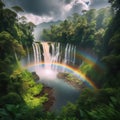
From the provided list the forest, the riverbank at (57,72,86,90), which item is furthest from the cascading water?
the forest

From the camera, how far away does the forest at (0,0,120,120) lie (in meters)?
4.40

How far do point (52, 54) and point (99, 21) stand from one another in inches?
606

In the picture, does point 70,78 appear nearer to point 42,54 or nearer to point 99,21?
point 42,54

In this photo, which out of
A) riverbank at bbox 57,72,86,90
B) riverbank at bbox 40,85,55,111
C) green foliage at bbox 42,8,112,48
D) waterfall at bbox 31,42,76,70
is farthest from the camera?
green foliage at bbox 42,8,112,48

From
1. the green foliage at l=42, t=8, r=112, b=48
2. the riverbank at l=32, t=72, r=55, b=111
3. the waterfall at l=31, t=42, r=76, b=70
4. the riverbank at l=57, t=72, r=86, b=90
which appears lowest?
the riverbank at l=57, t=72, r=86, b=90

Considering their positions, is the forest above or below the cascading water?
above

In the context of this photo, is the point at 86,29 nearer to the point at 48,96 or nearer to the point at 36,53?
the point at 36,53

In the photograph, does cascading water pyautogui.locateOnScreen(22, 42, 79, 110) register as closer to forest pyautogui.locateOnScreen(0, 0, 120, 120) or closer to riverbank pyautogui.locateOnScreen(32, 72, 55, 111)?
forest pyautogui.locateOnScreen(0, 0, 120, 120)

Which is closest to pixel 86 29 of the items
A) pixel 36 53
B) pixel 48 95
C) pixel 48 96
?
pixel 36 53

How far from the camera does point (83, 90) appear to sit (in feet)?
46.2

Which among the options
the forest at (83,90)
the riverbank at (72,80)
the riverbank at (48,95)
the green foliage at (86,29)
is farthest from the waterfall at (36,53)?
the riverbank at (48,95)

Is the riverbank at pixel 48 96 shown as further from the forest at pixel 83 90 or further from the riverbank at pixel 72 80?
the riverbank at pixel 72 80

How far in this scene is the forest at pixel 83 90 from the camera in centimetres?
440

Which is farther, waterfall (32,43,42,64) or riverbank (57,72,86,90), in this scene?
waterfall (32,43,42,64)
